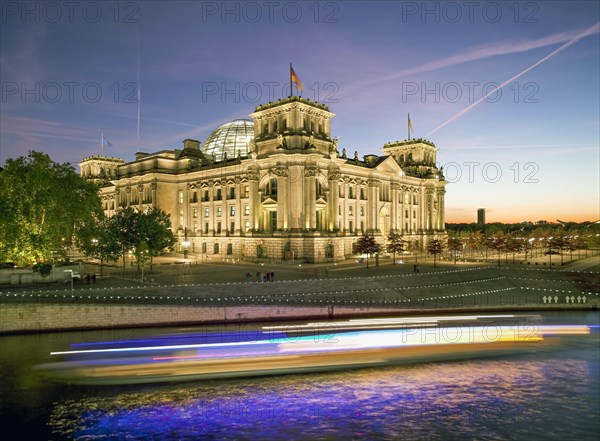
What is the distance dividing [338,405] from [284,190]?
5414cm

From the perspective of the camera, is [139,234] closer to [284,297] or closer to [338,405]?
[284,297]

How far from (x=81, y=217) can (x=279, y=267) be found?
31.8m

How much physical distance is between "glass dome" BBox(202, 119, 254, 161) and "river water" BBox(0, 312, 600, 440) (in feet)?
282

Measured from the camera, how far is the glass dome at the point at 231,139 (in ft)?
365

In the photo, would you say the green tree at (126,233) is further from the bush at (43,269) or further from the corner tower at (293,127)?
the corner tower at (293,127)

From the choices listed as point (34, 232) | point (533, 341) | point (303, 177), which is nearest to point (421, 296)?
point (533, 341)

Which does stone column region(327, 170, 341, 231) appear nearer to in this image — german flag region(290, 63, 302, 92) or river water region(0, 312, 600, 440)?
german flag region(290, 63, 302, 92)

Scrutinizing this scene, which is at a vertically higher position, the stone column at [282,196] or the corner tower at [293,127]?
the corner tower at [293,127]

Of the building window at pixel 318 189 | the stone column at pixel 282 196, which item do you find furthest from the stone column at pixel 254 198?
the building window at pixel 318 189

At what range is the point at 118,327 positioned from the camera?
39812 mm

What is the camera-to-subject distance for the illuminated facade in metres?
75.3

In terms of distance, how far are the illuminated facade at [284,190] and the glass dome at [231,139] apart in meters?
0.31

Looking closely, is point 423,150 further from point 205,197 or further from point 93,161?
point 93,161

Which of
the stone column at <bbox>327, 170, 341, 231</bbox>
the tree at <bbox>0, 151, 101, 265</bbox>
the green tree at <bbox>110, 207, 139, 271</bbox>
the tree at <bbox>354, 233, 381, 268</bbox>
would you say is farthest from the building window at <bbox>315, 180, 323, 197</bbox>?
the tree at <bbox>0, 151, 101, 265</bbox>
